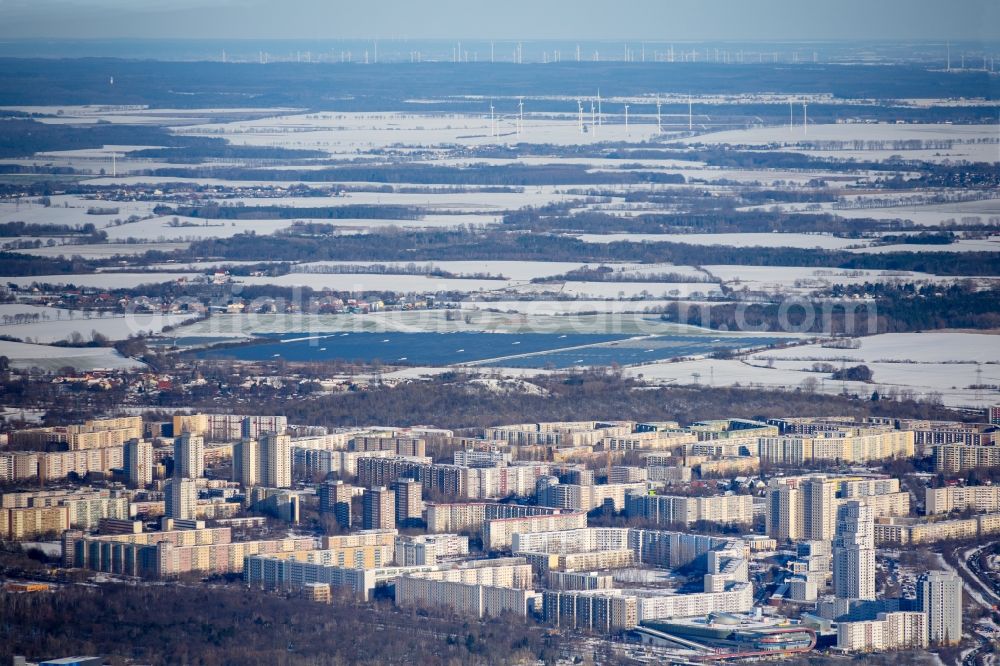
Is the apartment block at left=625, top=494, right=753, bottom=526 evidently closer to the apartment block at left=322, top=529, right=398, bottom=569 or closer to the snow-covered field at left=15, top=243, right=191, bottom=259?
the apartment block at left=322, top=529, right=398, bottom=569

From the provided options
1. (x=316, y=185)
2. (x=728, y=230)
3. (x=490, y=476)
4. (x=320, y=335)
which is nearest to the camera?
(x=490, y=476)

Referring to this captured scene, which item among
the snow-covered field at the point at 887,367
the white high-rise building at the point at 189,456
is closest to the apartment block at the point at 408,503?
the white high-rise building at the point at 189,456

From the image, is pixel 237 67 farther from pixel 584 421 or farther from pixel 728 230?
pixel 584 421

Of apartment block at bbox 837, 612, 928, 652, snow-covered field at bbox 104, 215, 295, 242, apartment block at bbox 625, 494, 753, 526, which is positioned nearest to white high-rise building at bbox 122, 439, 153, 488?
apartment block at bbox 625, 494, 753, 526

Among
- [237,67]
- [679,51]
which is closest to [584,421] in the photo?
[237,67]

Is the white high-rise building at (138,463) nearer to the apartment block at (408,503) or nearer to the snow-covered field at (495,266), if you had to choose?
the apartment block at (408,503)

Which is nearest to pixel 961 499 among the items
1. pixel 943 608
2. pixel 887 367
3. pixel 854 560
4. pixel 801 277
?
pixel 854 560

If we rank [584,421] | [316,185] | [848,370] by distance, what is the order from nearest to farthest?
1. [584,421]
2. [848,370]
3. [316,185]
